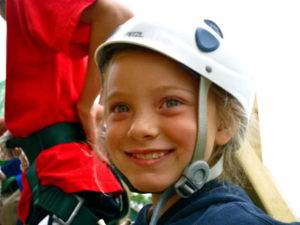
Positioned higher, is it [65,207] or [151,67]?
[151,67]

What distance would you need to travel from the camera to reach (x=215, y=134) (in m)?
1.10

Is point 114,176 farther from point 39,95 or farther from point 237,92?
point 237,92

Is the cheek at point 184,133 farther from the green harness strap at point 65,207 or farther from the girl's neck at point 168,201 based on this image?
the green harness strap at point 65,207

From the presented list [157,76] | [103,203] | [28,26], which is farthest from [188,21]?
[103,203]

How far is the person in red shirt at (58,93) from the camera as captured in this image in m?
1.46

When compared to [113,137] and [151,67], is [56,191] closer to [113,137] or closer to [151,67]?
[113,137]

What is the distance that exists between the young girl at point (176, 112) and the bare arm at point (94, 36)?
31 centimetres

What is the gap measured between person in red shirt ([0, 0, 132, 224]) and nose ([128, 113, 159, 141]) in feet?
1.76

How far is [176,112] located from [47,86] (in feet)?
2.25

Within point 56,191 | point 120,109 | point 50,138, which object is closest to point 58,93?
point 50,138

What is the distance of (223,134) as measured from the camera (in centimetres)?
112

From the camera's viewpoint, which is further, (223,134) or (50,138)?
(50,138)

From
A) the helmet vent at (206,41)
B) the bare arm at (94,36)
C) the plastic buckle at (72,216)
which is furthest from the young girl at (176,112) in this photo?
the plastic buckle at (72,216)

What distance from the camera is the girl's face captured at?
3.32 feet
